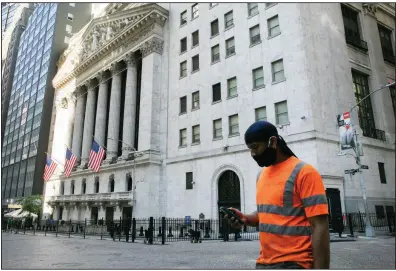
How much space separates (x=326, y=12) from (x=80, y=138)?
40859mm

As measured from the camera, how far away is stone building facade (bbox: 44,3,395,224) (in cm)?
2567

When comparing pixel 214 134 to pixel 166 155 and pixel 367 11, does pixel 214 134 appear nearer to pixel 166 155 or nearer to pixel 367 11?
pixel 166 155

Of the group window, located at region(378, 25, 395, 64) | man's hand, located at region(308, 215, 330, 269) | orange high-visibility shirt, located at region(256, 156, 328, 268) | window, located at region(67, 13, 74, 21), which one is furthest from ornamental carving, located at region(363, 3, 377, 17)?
window, located at region(67, 13, 74, 21)

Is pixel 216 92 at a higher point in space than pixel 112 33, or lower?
lower

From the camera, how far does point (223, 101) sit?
31.2 m

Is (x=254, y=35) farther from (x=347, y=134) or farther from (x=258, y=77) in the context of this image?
(x=347, y=134)

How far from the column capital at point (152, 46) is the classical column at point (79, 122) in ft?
66.1

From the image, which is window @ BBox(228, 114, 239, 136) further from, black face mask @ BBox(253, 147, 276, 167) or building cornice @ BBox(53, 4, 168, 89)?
black face mask @ BBox(253, 147, 276, 167)

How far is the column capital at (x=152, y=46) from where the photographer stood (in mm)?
38875

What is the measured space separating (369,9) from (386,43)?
464cm

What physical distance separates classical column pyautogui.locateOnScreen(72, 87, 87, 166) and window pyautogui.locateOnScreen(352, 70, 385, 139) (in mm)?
40922

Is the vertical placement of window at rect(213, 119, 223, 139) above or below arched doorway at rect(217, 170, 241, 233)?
above

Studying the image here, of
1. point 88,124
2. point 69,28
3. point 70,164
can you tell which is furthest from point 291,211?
point 69,28

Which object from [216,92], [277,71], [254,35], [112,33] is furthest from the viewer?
[112,33]
